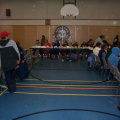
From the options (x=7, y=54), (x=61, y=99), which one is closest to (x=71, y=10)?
(x=7, y=54)

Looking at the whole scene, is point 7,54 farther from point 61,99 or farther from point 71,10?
point 71,10

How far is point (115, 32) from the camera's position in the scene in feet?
48.1

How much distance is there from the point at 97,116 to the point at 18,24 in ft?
42.2

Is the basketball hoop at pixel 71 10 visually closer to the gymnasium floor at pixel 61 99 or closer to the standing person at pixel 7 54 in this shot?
the gymnasium floor at pixel 61 99

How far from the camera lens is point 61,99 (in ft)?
14.4

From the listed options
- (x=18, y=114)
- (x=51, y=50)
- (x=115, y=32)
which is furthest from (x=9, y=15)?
(x=18, y=114)

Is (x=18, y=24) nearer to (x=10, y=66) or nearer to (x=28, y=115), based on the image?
(x=10, y=66)

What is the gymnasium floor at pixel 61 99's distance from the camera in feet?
11.7

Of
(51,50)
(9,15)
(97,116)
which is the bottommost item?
(97,116)

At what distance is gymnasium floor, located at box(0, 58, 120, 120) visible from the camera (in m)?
3.55

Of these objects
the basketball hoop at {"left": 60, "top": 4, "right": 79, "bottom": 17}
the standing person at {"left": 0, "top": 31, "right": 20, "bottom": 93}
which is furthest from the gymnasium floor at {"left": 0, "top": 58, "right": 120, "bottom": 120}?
the basketball hoop at {"left": 60, "top": 4, "right": 79, "bottom": 17}

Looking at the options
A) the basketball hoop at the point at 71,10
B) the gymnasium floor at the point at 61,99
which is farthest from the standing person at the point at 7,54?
the basketball hoop at the point at 71,10

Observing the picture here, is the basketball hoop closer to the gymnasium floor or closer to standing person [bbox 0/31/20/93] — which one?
→ the gymnasium floor

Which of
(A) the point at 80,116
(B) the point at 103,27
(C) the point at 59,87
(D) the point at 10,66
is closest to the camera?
(A) the point at 80,116
